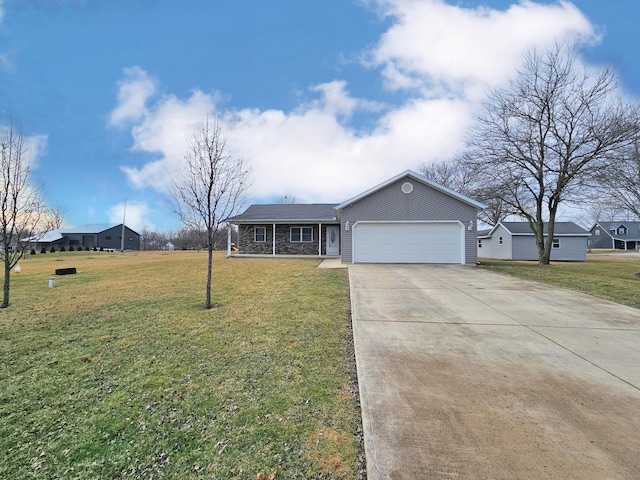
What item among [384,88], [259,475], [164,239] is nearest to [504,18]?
[384,88]

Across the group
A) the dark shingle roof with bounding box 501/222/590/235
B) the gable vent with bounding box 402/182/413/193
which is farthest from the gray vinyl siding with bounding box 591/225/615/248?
the gable vent with bounding box 402/182/413/193

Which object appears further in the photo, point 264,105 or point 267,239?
point 267,239

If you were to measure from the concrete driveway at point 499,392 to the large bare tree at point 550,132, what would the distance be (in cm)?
1253

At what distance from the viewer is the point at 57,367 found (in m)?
3.75

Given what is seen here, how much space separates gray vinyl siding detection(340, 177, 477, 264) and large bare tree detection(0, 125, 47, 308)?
37.3 feet

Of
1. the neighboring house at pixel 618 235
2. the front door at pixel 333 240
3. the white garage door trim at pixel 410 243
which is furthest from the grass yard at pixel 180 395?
the neighboring house at pixel 618 235

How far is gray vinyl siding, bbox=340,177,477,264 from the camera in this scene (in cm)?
1443

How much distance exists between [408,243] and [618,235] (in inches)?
2476

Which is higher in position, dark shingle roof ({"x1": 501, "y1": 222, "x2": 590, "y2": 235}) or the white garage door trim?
dark shingle roof ({"x1": 501, "y1": 222, "x2": 590, "y2": 235})

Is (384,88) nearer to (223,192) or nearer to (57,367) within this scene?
(223,192)

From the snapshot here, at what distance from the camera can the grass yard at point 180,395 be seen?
2.10 meters

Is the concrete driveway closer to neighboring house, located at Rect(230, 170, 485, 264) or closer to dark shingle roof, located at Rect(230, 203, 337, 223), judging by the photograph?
neighboring house, located at Rect(230, 170, 485, 264)

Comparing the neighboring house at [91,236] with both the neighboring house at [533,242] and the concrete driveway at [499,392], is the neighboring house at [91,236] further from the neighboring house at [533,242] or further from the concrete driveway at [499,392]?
the concrete driveway at [499,392]

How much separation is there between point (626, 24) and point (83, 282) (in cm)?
2243
